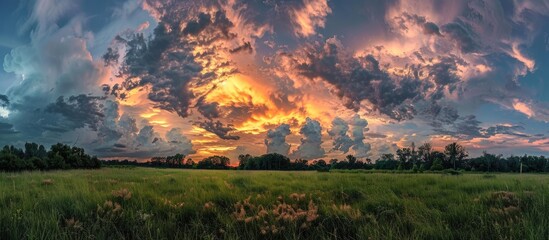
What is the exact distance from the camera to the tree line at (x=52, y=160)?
4775 centimetres

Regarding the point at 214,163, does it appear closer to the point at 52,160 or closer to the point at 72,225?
the point at 52,160

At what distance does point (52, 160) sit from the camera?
59.5m

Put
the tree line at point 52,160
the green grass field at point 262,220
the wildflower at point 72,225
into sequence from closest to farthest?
1. the green grass field at point 262,220
2. the wildflower at point 72,225
3. the tree line at point 52,160

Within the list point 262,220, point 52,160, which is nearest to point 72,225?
point 262,220

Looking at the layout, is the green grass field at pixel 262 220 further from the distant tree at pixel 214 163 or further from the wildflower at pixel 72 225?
the distant tree at pixel 214 163

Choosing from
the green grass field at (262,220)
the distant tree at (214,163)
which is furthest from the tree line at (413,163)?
the green grass field at (262,220)

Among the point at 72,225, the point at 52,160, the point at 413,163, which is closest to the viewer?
the point at 72,225

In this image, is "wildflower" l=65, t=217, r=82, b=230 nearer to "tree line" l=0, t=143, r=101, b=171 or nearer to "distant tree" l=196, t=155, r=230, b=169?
"tree line" l=0, t=143, r=101, b=171

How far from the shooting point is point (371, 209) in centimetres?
716

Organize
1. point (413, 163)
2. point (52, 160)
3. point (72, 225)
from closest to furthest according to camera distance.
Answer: point (72, 225) < point (52, 160) < point (413, 163)

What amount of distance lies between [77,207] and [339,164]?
392 feet

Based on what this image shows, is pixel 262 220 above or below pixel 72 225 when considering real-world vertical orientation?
above

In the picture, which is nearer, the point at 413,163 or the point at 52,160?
the point at 52,160

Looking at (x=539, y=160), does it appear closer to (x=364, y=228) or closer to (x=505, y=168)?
(x=505, y=168)
